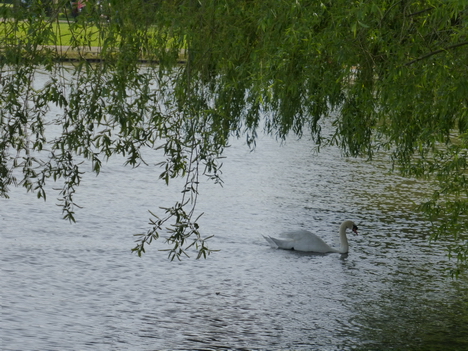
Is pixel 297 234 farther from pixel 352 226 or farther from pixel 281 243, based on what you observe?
pixel 352 226

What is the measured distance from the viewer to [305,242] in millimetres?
11109

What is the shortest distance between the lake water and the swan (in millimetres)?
121

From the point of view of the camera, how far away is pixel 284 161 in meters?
17.2

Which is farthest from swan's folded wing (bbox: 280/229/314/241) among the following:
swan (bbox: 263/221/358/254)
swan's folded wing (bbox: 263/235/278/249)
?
swan's folded wing (bbox: 263/235/278/249)

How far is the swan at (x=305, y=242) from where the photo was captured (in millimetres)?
11125

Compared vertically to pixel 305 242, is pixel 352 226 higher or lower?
higher

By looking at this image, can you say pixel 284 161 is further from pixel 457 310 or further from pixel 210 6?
pixel 210 6

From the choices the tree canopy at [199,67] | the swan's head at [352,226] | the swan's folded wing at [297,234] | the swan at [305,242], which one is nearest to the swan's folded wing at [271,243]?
the swan at [305,242]

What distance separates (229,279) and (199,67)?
460cm

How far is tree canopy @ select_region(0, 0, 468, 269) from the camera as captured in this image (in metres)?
4.46

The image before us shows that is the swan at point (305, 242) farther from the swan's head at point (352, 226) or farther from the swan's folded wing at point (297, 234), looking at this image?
the swan's head at point (352, 226)

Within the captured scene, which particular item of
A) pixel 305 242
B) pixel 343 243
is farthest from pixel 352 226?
pixel 305 242

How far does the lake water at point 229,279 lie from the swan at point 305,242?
0.12m

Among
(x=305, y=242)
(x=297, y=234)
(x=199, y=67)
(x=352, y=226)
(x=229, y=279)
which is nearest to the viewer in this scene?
(x=199, y=67)
